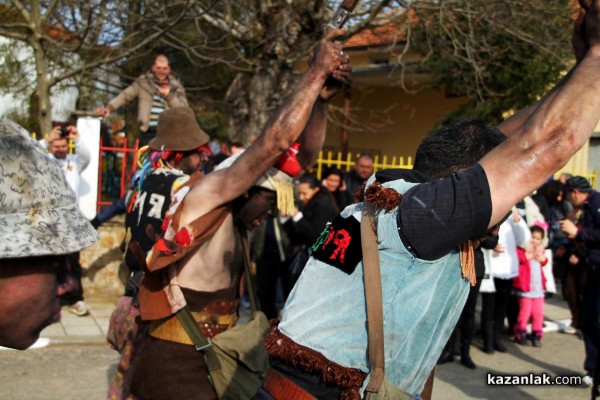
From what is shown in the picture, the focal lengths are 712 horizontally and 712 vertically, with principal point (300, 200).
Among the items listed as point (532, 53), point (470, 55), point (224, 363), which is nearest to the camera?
point (224, 363)

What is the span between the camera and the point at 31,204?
4.95 feet

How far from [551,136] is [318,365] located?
0.92m

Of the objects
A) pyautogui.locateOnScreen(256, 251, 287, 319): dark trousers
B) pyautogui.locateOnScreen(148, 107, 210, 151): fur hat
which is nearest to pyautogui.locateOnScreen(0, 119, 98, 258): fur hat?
pyautogui.locateOnScreen(148, 107, 210, 151): fur hat

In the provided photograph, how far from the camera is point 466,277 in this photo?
6.64 feet

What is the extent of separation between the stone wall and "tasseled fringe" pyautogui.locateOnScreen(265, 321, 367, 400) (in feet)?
21.5

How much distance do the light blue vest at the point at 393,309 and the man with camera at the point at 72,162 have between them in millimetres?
5740

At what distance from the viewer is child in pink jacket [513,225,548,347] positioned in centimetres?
783

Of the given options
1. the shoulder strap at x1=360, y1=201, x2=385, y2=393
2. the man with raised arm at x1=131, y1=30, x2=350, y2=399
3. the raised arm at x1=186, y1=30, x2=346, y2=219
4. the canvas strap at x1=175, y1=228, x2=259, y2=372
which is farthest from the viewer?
the canvas strap at x1=175, y1=228, x2=259, y2=372

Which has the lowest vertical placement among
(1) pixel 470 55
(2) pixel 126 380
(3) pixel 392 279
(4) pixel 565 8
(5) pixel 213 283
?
(2) pixel 126 380

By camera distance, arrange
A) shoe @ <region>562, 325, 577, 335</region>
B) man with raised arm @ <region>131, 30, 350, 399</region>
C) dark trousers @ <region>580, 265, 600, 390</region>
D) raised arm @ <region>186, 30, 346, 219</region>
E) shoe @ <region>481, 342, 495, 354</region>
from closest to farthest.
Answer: raised arm @ <region>186, 30, 346, 219</region>, man with raised arm @ <region>131, 30, 350, 399</region>, dark trousers @ <region>580, 265, 600, 390</region>, shoe @ <region>481, 342, 495, 354</region>, shoe @ <region>562, 325, 577, 335</region>

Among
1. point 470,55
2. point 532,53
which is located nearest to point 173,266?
point 470,55

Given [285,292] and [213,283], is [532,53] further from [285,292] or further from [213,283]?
[213,283]

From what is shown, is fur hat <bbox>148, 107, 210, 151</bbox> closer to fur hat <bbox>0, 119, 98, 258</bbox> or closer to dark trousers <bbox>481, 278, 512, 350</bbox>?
fur hat <bbox>0, 119, 98, 258</bbox>

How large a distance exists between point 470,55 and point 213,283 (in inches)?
Result: 276
